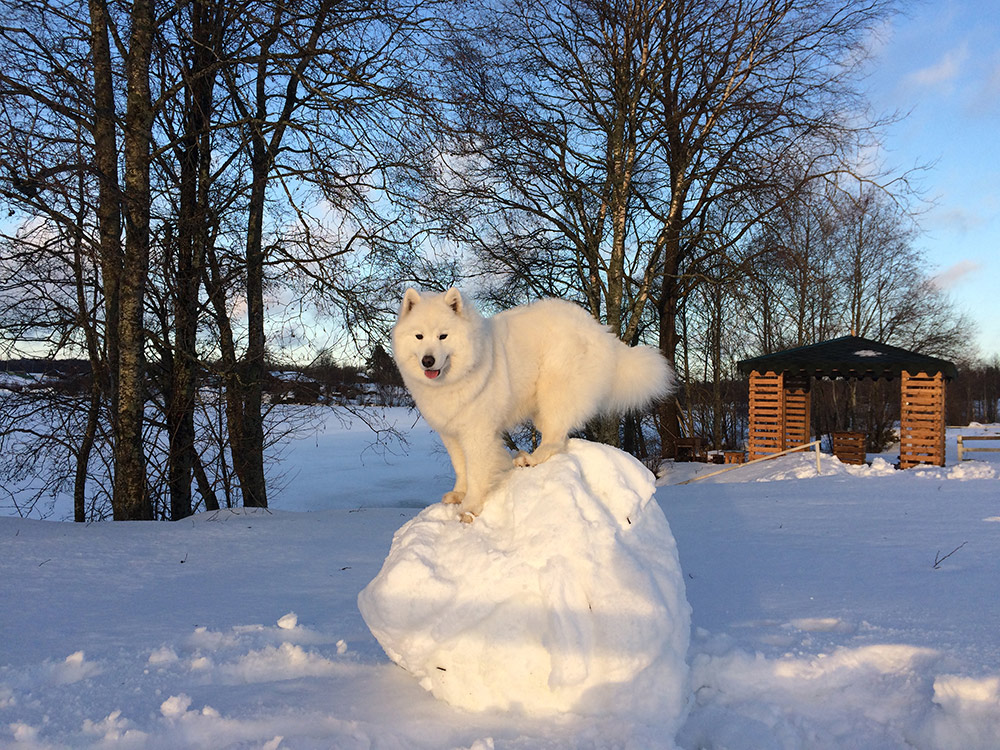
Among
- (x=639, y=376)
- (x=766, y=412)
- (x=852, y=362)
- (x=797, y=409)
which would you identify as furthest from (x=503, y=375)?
(x=797, y=409)

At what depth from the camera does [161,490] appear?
33.6 feet

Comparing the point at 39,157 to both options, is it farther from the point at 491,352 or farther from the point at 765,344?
the point at 765,344

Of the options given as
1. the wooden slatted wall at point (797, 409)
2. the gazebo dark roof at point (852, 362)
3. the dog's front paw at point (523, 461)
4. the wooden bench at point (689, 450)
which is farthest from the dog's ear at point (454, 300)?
the wooden slatted wall at point (797, 409)

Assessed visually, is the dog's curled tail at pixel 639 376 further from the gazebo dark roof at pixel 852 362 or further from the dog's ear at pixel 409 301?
the gazebo dark roof at pixel 852 362

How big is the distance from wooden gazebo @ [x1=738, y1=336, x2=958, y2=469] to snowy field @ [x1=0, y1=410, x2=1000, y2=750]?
10.2m

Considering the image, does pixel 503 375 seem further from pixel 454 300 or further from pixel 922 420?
pixel 922 420

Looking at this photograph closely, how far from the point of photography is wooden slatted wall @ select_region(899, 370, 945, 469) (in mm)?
16297

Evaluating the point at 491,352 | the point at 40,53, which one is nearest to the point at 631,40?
the point at 40,53

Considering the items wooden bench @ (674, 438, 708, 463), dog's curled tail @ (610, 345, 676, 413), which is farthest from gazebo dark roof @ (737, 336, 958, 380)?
dog's curled tail @ (610, 345, 676, 413)

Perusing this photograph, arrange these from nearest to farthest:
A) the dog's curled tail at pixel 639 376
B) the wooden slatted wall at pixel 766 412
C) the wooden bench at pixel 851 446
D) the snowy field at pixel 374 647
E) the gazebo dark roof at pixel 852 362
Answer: the snowy field at pixel 374 647
the dog's curled tail at pixel 639 376
the gazebo dark roof at pixel 852 362
the wooden slatted wall at pixel 766 412
the wooden bench at pixel 851 446

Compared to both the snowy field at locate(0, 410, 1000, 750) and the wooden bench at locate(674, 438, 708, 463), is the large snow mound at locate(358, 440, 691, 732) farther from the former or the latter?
the wooden bench at locate(674, 438, 708, 463)

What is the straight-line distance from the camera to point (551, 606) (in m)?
2.93

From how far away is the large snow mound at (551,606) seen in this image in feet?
9.41

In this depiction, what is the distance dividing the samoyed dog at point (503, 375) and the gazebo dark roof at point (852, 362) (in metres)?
13.6
